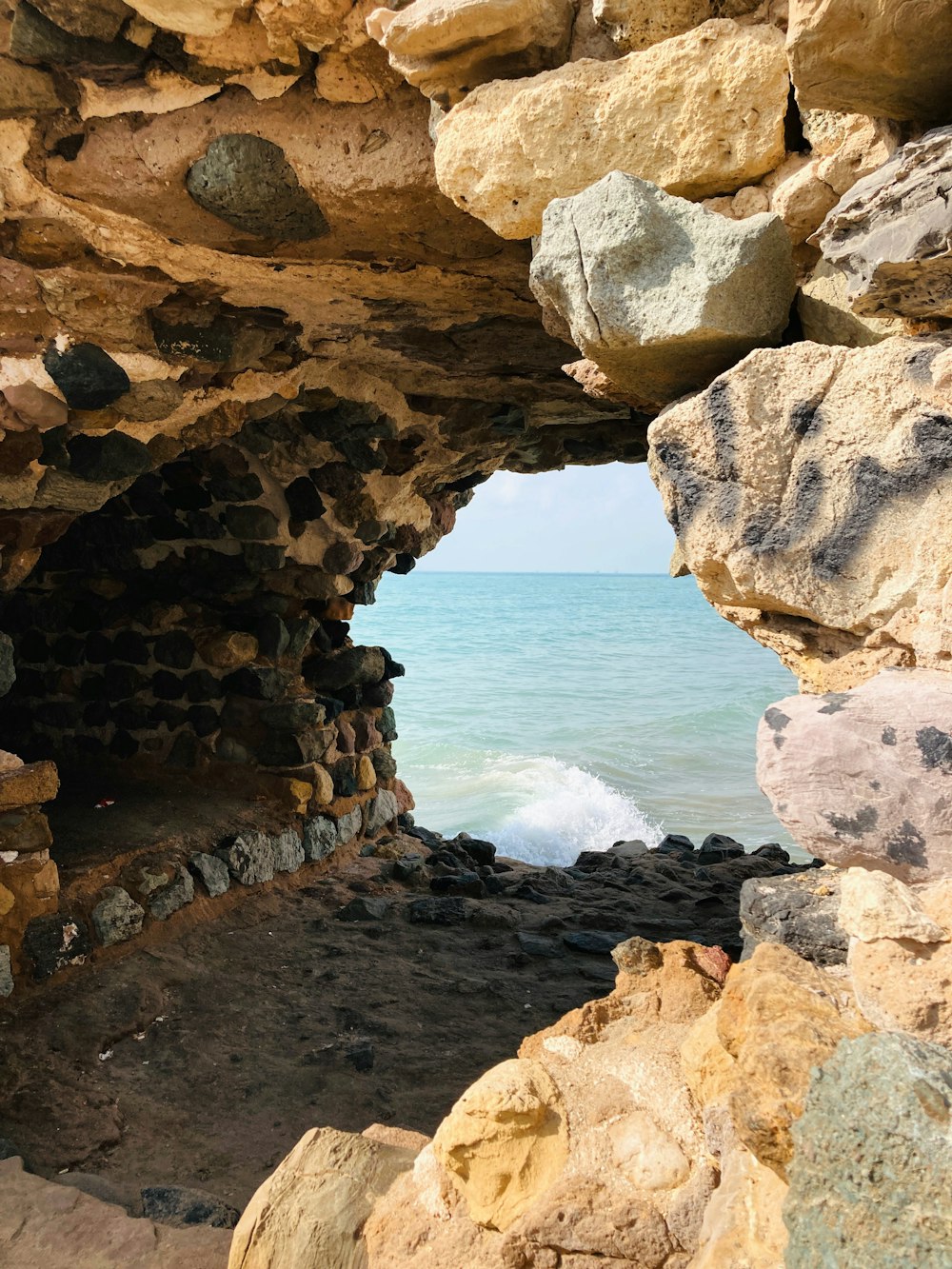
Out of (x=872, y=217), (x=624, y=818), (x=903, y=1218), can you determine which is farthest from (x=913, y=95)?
(x=624, y=818)

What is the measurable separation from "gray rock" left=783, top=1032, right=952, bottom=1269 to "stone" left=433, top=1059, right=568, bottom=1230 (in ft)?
1.47

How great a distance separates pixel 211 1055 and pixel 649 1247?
2112 mm

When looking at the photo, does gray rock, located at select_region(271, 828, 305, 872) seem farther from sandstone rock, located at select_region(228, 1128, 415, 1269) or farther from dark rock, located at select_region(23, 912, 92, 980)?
sandstone rock, located at select_region(228, 1128, 415, 1269)

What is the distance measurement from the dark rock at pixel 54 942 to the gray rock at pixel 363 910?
113cm

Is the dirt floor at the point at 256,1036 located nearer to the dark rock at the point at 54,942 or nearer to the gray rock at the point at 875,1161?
the dark rock at the point at 54,942

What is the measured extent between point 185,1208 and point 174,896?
1631mm

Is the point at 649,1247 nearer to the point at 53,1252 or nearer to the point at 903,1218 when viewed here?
the point at 903,1218

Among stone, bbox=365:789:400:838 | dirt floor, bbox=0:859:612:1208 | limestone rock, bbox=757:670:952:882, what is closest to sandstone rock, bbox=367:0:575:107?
limestone rock, bbox=757:670:952:882

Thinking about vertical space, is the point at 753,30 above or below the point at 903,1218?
above

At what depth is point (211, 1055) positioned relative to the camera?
2848mm

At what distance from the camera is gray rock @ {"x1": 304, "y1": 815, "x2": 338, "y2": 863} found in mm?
4309

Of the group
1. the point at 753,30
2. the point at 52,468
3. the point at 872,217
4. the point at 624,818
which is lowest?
the point at 624,818

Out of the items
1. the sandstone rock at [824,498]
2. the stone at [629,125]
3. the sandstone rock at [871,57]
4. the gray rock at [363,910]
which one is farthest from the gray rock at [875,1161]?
the gray rock at [363,910]

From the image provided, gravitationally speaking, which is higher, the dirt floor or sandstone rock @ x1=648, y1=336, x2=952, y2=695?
sandstone rock @ x1=648, y1=336, x2=952, y2=695
